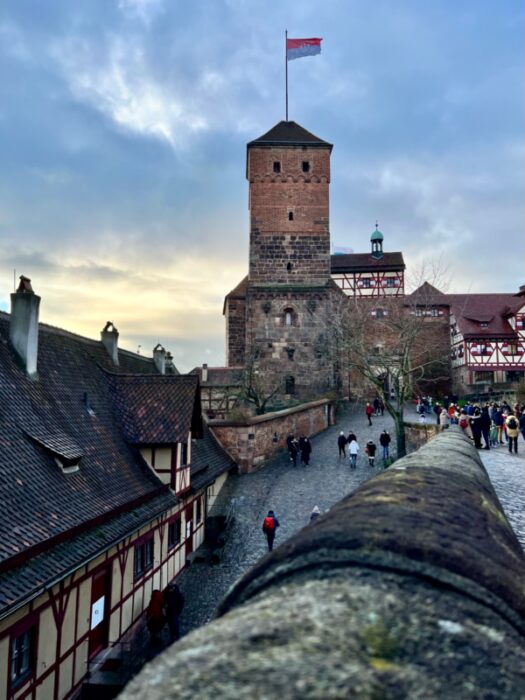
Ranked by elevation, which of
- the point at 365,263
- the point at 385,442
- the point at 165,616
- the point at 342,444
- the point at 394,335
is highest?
the point at 365,263

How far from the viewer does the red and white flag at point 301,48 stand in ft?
121

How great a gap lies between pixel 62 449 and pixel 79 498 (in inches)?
49.1

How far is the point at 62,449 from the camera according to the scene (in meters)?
10.7

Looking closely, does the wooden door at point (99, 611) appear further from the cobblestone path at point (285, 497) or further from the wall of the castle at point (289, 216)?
the wall of the castle at point (289, 216)

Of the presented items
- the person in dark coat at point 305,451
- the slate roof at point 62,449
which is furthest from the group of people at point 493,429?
the slate roof at point 62,449

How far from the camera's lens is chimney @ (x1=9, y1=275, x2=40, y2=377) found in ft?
39.3

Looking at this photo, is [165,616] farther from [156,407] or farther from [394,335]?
[394,335]

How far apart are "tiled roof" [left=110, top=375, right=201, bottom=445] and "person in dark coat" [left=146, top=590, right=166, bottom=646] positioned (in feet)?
13.6

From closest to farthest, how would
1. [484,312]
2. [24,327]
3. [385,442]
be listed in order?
[24,327]
[385,442]
[484,312]

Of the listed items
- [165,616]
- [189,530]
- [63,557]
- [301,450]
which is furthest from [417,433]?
[63,557]

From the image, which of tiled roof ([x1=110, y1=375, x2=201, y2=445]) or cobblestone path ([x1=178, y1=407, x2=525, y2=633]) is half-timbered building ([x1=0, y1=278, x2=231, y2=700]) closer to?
tiled roof ([x1=110, y1=375, x2=201, y2=445])

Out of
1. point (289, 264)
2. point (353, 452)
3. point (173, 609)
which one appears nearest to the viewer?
point (173, 609)

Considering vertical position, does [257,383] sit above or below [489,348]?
below

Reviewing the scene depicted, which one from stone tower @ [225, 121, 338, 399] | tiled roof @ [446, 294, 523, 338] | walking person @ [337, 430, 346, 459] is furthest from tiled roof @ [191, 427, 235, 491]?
tiled roof @ [446, 294, 523, 338]
